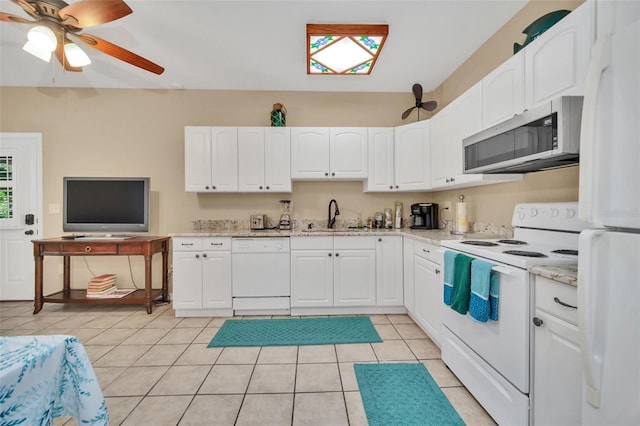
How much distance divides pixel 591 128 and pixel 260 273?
2.77m

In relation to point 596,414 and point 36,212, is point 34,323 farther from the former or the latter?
point 596,414

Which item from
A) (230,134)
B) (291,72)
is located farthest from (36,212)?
(291,72)

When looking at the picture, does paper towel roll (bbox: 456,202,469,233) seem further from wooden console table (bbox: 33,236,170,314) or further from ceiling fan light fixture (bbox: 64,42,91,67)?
ceiling fan light fixture (bbox: 64,42,91,67)

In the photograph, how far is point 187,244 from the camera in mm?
2939

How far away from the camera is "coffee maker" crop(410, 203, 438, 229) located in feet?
10.5

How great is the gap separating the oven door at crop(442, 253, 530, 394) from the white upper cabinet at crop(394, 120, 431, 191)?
1.76 meters

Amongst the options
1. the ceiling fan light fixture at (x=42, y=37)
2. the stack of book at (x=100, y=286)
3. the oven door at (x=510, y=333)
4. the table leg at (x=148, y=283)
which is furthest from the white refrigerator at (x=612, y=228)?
the stack of book at (x=100, y=286)

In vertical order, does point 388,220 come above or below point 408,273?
above

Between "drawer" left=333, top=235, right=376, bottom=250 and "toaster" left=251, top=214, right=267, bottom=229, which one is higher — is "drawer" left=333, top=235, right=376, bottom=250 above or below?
below

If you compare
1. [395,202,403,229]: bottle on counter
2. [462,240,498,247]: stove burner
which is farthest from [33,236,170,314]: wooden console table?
[462,240,498,247]: stove burner

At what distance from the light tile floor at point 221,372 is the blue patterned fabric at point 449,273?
0.58 metres

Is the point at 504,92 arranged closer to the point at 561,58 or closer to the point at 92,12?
the point at 561,58

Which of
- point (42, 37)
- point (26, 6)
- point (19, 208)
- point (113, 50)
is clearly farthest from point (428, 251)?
point (19, 208)

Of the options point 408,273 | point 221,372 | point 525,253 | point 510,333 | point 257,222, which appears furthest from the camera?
point 257,222
